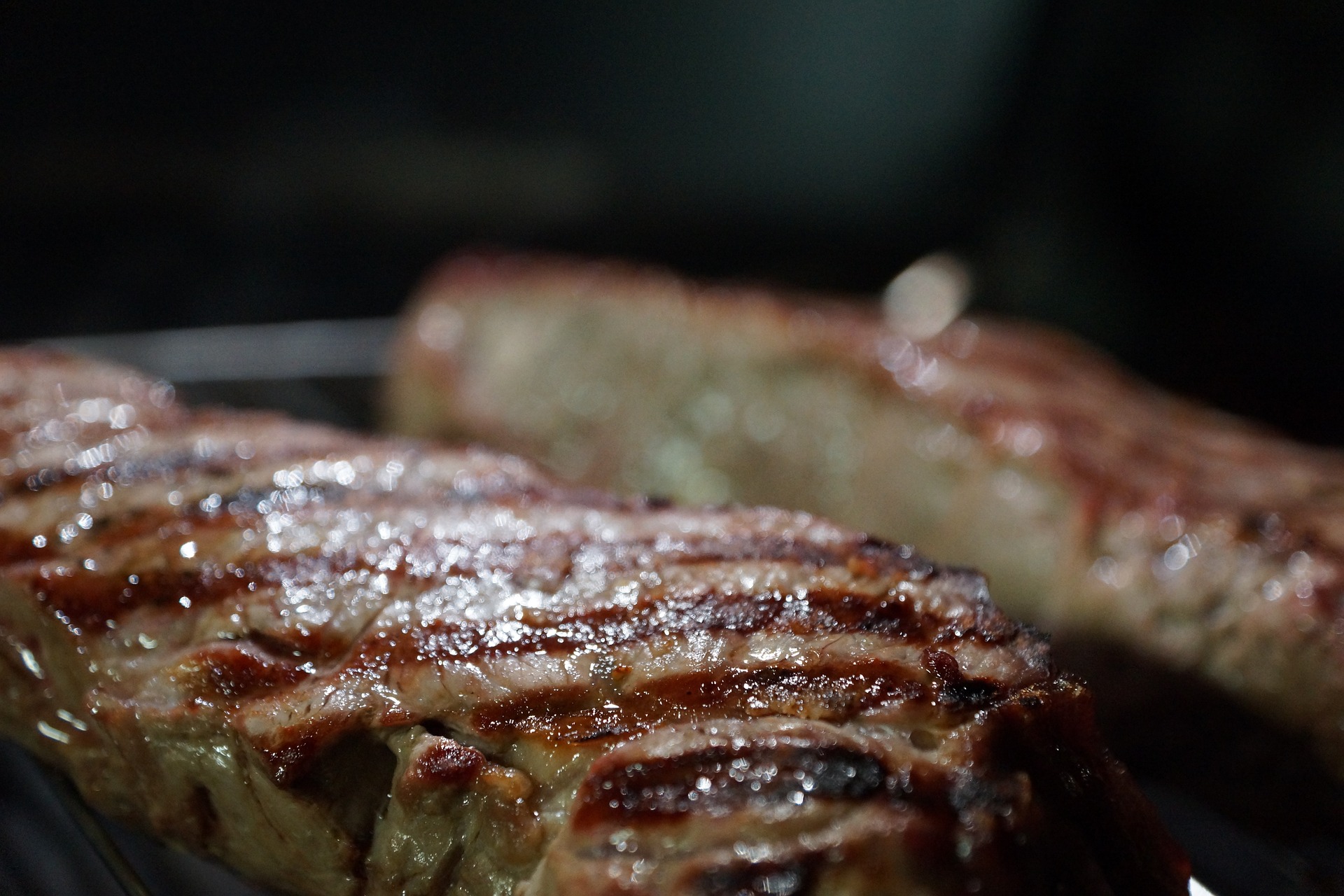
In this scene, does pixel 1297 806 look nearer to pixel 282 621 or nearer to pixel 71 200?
pixel 282 621

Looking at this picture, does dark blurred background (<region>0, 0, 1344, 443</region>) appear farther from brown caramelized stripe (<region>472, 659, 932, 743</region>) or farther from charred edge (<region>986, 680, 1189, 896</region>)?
charred edge (<region>986, 680, 1189, 896</region>)

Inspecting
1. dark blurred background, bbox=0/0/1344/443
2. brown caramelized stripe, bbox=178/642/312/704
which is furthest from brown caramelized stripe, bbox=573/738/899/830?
dark blurred background, bbox=0/0/1344/443

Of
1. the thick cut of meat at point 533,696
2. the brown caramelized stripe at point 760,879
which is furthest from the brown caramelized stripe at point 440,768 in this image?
the brown caramelized stripe at point 760,879

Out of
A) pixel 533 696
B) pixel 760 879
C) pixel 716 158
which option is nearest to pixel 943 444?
pixel 533 696

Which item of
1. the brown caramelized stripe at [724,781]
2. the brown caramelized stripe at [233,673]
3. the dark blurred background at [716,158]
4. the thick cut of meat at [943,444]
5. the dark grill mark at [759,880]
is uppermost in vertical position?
the dark blurred background at [716,158]

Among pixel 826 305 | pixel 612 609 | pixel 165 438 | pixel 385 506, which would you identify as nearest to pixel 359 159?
pixel 826 305

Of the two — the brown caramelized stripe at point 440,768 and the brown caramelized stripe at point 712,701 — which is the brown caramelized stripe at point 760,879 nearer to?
the brown caramelized stripe at point 712,701
